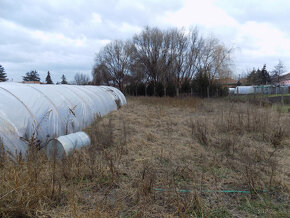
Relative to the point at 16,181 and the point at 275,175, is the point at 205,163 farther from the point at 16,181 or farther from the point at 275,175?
the point at 16,181

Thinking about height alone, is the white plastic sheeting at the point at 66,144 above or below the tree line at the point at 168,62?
below

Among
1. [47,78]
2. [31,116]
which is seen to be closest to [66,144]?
[31,116]

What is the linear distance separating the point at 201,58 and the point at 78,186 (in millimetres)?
29777

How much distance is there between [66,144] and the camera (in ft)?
12.1

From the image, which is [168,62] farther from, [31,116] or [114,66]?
[31,116]

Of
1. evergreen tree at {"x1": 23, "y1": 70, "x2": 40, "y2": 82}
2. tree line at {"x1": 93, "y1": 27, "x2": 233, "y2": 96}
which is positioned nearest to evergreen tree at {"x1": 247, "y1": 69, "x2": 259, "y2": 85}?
tree line at {"x1": 93, "y1": 27, "x2": 233, "y2": 96}

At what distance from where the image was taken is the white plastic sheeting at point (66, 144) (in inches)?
142

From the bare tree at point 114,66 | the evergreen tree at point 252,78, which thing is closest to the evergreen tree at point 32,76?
the bare tree at point 114,66

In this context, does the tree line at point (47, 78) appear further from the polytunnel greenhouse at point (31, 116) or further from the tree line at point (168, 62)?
the polytunnel greenhouse at point (31, 116)

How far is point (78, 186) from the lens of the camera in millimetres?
2645

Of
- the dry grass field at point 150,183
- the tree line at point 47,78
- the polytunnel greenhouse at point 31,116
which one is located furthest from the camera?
the tree line at point 47,78

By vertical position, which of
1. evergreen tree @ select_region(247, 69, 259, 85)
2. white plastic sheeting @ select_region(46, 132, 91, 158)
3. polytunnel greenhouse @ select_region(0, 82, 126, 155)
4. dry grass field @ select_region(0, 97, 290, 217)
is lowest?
dry grass field @ select_region(0, 97, 290, 217)

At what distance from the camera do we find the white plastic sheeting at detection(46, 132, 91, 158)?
3602 mm

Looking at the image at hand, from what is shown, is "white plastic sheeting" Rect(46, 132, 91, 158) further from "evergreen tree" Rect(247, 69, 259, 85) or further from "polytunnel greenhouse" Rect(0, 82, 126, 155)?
"evergreen tree" Rect(247, 69, 259, 85)
